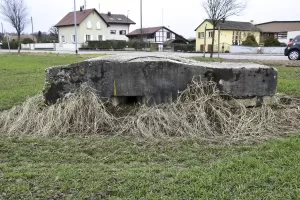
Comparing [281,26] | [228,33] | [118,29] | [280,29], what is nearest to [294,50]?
[228,33]

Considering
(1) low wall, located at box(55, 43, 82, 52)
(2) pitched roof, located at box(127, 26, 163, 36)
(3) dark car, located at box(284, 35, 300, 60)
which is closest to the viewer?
(3) dark car, located at box(284, 35, 300, 60)

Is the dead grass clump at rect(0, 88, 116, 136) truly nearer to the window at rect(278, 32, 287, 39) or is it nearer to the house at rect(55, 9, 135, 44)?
the house at rect(55, 9, 135, 44)

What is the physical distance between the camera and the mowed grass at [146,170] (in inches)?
120

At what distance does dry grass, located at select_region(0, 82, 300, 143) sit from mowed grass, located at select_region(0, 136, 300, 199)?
0.45 metres

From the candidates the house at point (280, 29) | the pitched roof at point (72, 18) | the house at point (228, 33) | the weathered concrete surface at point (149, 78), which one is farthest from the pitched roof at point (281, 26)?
the weathered concrete surface at point (149, 78)

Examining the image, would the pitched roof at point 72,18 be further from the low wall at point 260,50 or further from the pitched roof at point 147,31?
the low wall at point 260,50

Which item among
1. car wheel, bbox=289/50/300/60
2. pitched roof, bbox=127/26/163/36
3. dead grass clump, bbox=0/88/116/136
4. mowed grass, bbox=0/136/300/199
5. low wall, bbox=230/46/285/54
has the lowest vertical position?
mowed grass, bbox=0/136/300/199

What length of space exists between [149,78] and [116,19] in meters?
65.7

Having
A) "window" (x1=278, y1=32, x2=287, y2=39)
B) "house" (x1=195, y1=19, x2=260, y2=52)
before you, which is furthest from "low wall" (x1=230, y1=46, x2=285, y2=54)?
"window" (x1=278, y1=32, x2=287, y2=39)

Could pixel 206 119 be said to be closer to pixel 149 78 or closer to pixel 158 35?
pixel 149 78

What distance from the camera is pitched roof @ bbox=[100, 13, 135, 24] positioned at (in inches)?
2667

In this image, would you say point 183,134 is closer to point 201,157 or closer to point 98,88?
point 201,157

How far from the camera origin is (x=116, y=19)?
2709 inches

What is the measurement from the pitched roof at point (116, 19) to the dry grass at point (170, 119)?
2502 inches
